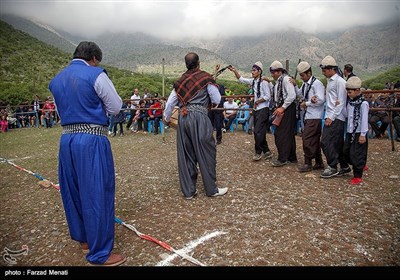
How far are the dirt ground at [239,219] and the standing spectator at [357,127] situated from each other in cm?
41

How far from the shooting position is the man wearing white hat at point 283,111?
6324mm

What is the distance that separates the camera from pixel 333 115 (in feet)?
18.3

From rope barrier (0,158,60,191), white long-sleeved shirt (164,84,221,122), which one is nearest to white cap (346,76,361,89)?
white long-sleeved shirt (164,84,221,122)

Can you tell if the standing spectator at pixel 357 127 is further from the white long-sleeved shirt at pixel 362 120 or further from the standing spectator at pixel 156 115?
the standing spectator at pixel 156 115

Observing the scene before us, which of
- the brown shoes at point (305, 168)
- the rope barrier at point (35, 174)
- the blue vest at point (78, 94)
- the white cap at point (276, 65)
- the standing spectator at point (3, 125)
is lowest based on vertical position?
the rope barrier at point (35, 174)

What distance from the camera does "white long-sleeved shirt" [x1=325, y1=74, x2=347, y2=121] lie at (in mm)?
5504

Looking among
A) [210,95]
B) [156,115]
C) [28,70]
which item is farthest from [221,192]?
[28,70]

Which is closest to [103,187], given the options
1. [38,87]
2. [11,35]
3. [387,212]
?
[387,212]

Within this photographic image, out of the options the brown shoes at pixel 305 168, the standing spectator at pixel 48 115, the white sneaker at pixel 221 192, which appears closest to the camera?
the white sneaker at pixel 221 192

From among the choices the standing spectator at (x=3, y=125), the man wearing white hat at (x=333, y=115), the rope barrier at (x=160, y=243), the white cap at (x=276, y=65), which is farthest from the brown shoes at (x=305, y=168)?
the standing spectator at (x=3, y=125)

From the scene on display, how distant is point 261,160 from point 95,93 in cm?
498

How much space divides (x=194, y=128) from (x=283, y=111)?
2.33m

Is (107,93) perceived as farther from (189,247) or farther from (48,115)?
(48,115)

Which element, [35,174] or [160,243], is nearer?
[160,243]
